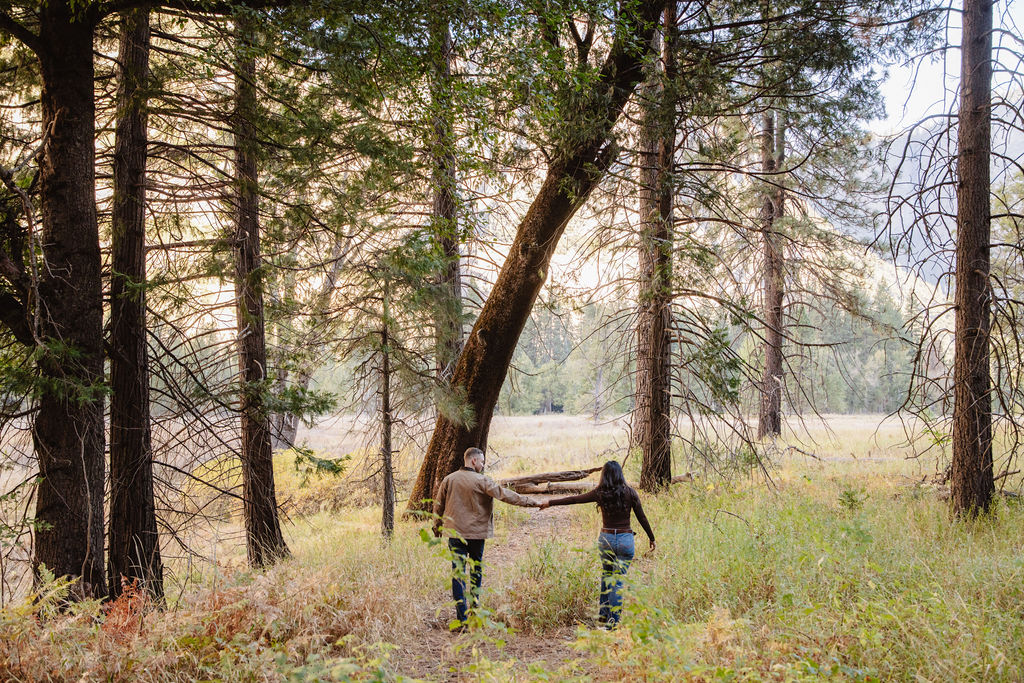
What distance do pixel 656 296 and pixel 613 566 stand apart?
524 cm

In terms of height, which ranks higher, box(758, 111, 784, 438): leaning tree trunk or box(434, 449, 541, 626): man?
box(758, 111, 784, 438): leaning tree trunk

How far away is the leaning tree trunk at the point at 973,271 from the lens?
8023 millimetres

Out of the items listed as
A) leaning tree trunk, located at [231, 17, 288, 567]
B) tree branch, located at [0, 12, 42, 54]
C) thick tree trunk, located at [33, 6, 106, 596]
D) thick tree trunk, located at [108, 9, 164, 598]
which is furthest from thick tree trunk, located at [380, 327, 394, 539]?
tree branch, located at [0, 12, 42, 54]

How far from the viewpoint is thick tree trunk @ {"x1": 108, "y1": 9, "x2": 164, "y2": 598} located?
7145mm

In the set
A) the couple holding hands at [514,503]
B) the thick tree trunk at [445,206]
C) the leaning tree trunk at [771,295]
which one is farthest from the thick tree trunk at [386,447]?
the leaning tree trunk at [771,295]

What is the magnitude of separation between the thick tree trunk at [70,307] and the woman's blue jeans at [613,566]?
4806mm

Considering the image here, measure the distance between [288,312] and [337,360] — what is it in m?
1.50

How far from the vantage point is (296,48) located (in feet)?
21.2

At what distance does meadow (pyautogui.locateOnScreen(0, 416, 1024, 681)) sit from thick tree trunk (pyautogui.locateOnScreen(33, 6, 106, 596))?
0.76 m

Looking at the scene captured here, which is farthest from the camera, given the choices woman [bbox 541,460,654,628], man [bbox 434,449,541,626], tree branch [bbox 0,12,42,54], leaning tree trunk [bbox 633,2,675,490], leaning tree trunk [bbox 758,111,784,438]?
leaning tree trunk [bbox 758,111,784,438]

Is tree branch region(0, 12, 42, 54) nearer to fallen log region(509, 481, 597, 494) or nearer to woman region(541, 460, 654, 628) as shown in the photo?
woman region(541, 460, 654, 628)

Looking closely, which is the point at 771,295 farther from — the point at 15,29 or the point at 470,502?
the point at 15,29

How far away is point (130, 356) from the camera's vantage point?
7.32 meters

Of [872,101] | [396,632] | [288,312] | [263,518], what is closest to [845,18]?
[872,101]
